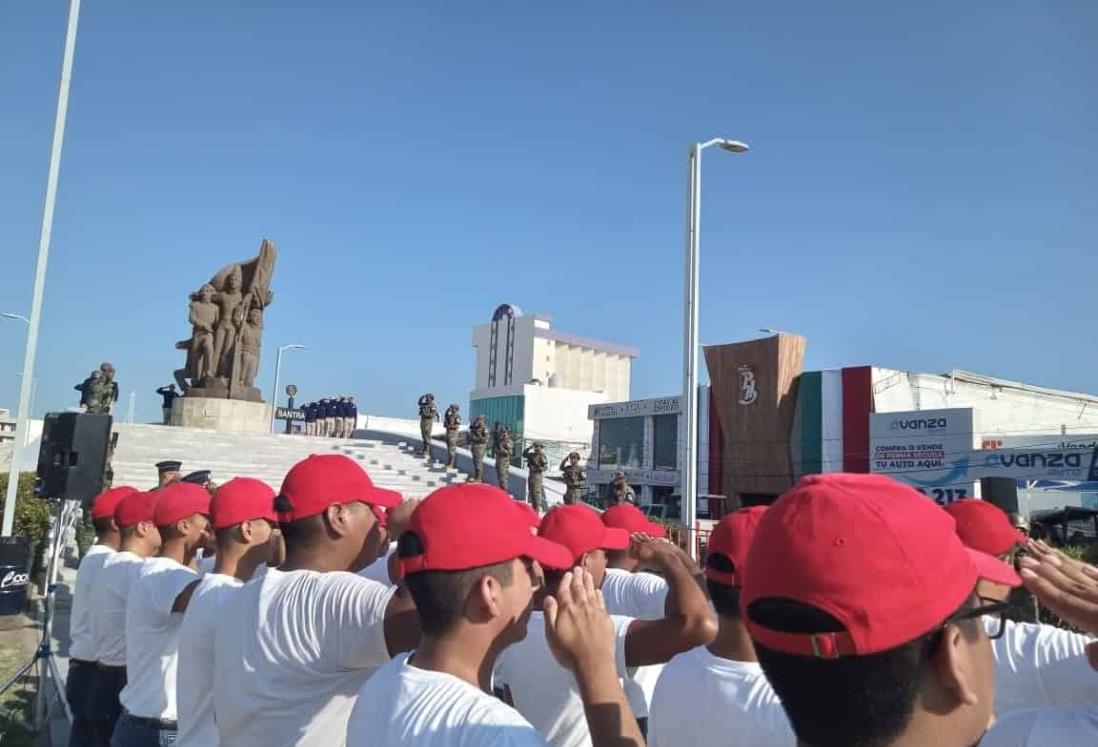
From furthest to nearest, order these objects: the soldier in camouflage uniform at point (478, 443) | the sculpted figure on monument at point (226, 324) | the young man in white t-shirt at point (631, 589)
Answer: the sculpted figure on monument at point (226, 324) < the soldier in camouflage uniform at point (478, 443) < the young man in white t-shirt at point (631, 589)

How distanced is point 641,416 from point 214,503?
37.8m

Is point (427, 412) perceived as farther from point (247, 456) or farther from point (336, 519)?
point (336, 519)

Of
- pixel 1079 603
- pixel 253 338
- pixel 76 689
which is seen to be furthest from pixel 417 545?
pixel 253 338

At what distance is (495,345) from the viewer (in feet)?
291

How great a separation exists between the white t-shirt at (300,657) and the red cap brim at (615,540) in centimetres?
124

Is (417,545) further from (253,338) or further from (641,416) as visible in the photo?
(641,416)

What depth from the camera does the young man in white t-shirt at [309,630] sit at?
7.41ft

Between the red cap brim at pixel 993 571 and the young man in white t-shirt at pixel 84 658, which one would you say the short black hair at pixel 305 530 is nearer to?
the red cap brim at pixel 993 571

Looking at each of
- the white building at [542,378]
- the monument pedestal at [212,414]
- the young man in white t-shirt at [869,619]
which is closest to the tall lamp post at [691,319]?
the young man in white t-shirt at [869,619]

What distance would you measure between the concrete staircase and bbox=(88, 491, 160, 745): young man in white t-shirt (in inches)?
436

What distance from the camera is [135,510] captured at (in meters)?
4.43

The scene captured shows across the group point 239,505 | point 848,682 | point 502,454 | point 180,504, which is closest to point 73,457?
point 180,504

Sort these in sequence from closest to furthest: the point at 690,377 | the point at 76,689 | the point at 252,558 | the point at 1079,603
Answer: the point at 1079,603 < the point at 252,558 < the point at 76,689 < the point at 690,377

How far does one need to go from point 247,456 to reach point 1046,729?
18.6 meters
